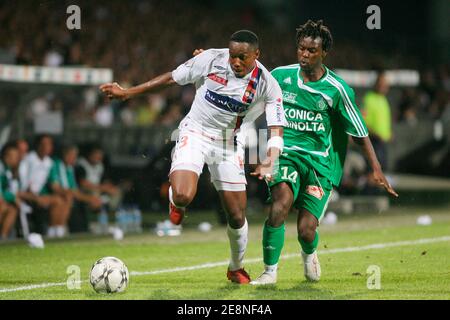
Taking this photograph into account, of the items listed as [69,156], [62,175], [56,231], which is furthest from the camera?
[69,156]

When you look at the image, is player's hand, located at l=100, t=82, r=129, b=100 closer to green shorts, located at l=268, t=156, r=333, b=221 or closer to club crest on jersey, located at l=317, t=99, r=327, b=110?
green shorts, located at l=268, t=156, r=333, b=221

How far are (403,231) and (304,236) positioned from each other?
19.5 ft

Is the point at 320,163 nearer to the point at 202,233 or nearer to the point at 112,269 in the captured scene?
the point at 112,269

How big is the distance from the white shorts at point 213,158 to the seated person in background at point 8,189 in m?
5.82

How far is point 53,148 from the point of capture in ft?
53.9

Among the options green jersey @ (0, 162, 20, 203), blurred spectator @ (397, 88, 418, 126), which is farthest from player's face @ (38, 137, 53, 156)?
blurred spectator @ (397, 88, 418, 126)

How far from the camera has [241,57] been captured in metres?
9.29

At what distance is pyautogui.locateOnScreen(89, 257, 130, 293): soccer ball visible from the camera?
29.3 feet

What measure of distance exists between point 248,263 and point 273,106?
2812 millimetres

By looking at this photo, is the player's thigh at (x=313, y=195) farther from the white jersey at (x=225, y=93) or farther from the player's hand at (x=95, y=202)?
the player's hand at (x=95, y=202)

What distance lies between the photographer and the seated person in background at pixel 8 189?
14922mm

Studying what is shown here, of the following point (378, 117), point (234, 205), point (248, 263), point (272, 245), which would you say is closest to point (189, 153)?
point (234, 205)

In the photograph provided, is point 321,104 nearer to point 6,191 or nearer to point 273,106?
point 273,106

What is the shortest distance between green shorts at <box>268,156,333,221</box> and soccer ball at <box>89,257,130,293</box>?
179 cm
